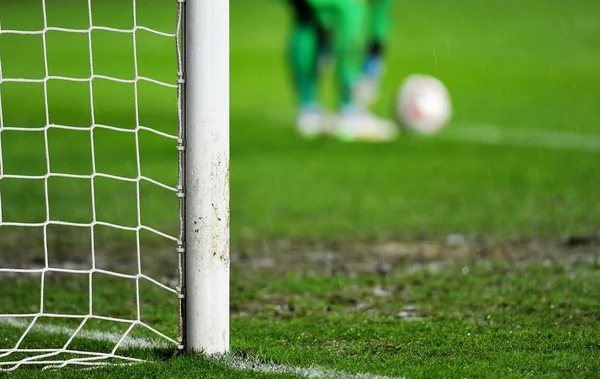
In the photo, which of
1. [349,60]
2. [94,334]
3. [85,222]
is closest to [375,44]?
[349,60]

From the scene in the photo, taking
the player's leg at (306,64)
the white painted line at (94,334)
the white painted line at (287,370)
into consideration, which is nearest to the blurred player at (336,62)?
the player's leg at (306,64)

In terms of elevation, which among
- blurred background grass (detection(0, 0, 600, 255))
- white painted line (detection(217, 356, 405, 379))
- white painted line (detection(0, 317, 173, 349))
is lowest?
white painted line (detection(0, 317, 173, 349))

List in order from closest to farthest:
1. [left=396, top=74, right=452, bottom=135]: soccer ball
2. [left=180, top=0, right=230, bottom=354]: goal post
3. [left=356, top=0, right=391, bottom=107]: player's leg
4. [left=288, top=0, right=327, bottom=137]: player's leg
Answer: [left=180, top=0, right=230, bottom=354]: goal post < [left=288, top=0, right=327, bottom=137]: player's leg < [left=396, top=74, right=452, bottom=135]: soccer ball < [left=356, top=0, right=391, bottom=107]: player's leg

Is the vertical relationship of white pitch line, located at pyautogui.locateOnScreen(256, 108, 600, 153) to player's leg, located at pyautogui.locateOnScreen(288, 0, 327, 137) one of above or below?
below

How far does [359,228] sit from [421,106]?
344cm

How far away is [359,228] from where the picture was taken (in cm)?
592

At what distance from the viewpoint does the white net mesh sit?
371cm

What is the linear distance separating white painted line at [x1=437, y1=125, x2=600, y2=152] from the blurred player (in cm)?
61

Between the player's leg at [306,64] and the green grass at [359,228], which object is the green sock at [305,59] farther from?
the green grass at [359,228]

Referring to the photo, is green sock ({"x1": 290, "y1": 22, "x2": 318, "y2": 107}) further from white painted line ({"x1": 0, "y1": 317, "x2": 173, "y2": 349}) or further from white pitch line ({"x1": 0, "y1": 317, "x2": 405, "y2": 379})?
white pitch line ({"x1": 0, "y1": 317, "x2": 405, "y2": 379})

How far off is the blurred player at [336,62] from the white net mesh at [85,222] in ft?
3.93

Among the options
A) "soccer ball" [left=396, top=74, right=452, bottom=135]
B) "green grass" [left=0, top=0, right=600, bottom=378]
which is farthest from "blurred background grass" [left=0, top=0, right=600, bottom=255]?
"soccer ball" [left=396, top=74, right=452, bottom=135]

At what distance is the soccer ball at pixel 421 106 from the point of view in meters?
9.17

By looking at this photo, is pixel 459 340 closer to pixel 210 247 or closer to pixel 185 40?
pixel 210 247
